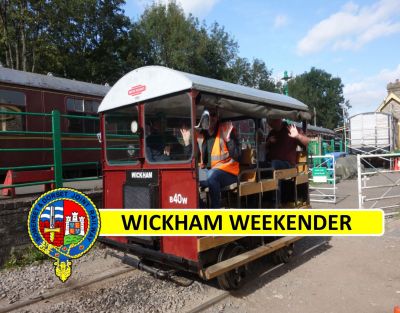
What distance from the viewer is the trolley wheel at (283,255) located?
227 inches

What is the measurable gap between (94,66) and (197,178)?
21.2 metres

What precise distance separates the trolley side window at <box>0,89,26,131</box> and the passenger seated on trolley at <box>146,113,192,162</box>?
216 inches

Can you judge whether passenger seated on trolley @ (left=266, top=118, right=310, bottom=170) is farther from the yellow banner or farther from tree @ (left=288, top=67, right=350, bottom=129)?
tree @ (left=288, top=67, right=350, bottom=129)

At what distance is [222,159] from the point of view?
4848 mm

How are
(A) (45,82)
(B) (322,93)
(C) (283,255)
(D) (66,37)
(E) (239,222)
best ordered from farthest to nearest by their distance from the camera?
(B) (322,93), (D) (66,37), (A) (45,82), (C) (283,255), (E) (239,222)

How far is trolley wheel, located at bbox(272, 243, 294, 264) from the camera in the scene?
5.77 m

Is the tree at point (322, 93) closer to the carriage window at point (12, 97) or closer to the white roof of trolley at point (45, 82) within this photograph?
the white roof of trolley at point (45, 82)

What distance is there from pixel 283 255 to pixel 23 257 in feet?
13.9

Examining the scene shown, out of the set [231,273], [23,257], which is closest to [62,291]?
[23,257]

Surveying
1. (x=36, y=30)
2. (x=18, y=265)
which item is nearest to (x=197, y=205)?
(x=18, y=265)

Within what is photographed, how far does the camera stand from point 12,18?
17.0 meters

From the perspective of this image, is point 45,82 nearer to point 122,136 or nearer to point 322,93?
point 122,136

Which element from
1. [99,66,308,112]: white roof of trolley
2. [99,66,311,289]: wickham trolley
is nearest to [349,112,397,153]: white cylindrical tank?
[99,66,311,289]: wickham trolley

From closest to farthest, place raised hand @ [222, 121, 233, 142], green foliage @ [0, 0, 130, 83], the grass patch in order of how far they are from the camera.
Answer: raised hand @ [222, 121, 233, 142], the grass patch, green foliage @ [0, 0, 130, 83]
